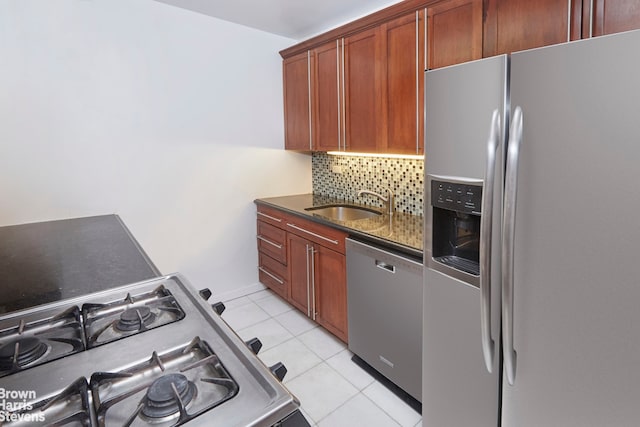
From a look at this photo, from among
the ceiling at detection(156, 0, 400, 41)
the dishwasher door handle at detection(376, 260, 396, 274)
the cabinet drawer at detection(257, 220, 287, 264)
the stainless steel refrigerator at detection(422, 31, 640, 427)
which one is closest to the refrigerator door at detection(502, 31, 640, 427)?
the stainless steel refrigerator at detection(422, 31, 640, 427)

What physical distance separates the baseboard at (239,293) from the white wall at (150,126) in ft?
0.10

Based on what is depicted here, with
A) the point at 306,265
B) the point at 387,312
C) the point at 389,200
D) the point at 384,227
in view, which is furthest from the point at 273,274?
the point at 387,312

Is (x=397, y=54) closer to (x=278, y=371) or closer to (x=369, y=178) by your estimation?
(x=369, y=178)

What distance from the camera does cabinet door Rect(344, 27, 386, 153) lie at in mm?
2447

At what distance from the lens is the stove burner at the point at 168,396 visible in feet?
2.16

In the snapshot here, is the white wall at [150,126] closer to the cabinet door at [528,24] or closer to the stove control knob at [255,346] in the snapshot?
the cabinet door at [528,24]

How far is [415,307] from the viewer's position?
188 cm

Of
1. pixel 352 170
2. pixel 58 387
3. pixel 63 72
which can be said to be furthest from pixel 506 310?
pixel 63 72

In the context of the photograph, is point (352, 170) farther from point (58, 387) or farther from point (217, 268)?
point (58, 387)

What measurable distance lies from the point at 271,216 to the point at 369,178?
92 centimetres

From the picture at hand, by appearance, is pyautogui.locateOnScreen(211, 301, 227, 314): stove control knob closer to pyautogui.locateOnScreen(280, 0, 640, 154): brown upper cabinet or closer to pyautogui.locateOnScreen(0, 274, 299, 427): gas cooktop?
pyautogui.locateOnScreen(0, 274, 299, 427): gas cooktop

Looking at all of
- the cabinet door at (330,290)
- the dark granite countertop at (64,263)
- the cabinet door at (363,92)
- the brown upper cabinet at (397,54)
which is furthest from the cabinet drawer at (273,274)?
the dark granite countertop at (64,263)

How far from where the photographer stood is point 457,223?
1.49m

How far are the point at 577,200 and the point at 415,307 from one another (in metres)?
1.01
